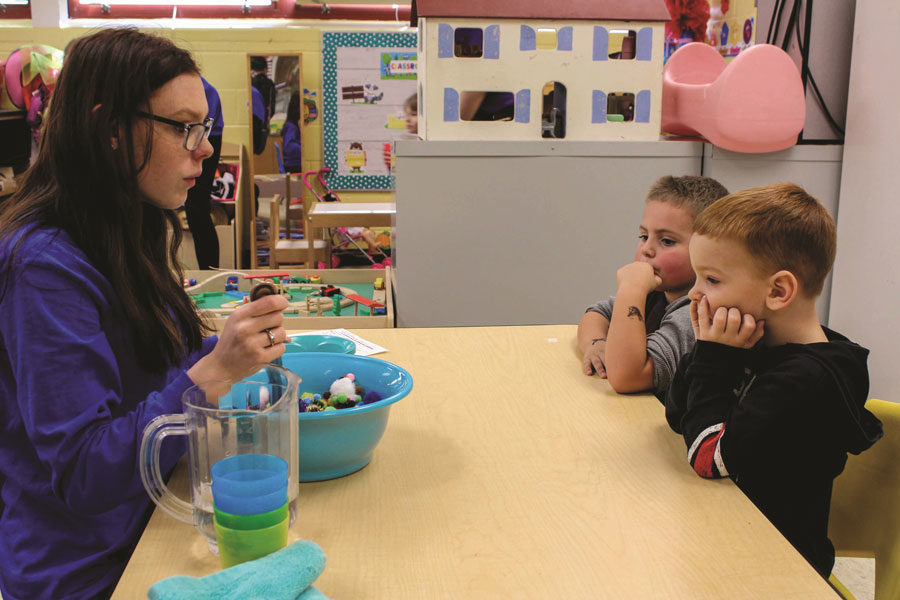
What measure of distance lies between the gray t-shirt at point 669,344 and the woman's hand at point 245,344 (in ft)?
2.16

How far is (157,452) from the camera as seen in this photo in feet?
2.53

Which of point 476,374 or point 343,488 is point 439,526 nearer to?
point 343,488

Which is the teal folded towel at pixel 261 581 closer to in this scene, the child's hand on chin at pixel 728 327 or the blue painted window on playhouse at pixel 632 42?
the child's hand on chin at pixel 728 327

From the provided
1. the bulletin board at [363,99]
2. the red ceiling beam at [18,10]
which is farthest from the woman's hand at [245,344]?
the red ceiling beam at [18,10]

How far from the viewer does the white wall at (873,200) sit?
2.05 m

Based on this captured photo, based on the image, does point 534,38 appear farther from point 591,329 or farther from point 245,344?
point 245,344

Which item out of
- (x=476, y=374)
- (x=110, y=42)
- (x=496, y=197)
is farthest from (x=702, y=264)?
(x=496, y=197)

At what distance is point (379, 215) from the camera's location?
12.7ft

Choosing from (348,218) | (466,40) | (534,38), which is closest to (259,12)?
(348,218)

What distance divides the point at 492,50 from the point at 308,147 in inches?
137

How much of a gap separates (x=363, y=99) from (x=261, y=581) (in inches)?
198

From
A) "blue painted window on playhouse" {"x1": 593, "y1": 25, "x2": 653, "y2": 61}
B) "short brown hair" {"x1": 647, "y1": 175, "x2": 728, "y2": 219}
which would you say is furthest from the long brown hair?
"blue painted window on playhouse" {"x1": 593, "y1": 25, "x2": 653, "y2": 61}

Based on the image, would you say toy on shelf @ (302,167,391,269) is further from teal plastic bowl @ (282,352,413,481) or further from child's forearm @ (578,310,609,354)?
teal plastic bowl @ (282,352,413,481)

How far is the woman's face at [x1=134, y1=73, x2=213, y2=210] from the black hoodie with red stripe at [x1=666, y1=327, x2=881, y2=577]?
2.21 feet
